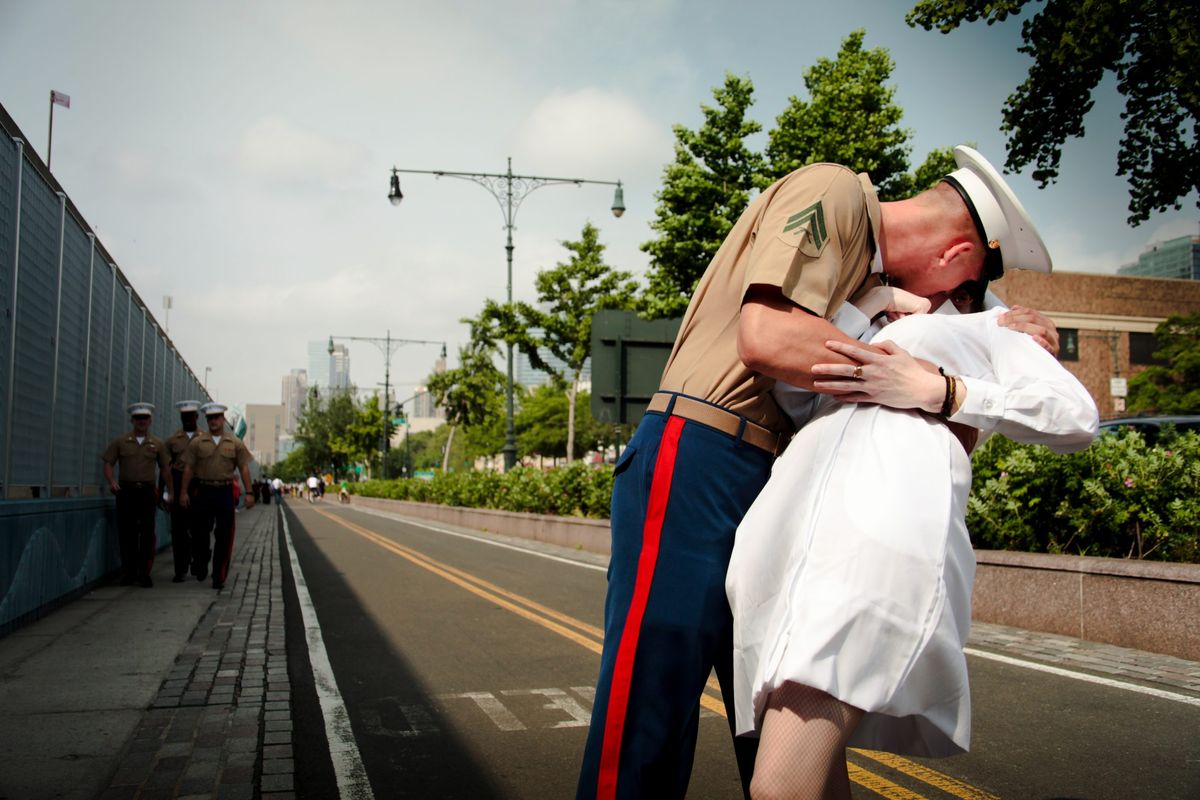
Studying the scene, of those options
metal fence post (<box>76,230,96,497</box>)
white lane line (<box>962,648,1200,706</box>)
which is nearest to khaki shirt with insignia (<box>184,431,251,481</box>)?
metal fence post (<box>76,230,96,497</box>)

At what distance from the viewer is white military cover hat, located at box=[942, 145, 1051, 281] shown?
2043 millimetres

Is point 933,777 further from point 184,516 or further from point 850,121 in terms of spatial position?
point 850,121

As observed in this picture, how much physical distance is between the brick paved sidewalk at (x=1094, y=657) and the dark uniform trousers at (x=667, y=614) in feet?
16.4

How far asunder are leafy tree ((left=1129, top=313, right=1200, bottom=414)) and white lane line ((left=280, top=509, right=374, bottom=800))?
41.8 metres

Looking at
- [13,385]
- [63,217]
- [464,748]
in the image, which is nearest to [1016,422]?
[464,748]

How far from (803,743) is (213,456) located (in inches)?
422

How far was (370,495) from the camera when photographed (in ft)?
205

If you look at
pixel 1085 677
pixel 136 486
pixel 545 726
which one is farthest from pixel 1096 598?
pixel 136 486

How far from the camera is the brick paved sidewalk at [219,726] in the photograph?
4.15 meters

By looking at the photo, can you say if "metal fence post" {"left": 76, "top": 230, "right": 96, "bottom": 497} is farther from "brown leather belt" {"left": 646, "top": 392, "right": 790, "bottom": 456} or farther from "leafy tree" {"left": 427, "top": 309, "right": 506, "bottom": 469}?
"leafy tree" {"left": 427, "top": 309, "right": 506, "bottom": 469}

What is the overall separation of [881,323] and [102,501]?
36.1 ft

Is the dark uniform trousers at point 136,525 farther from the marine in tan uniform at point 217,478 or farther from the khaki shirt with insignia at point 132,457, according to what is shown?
the marine in tan uniform at point 217,478

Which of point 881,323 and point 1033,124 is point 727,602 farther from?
point 1033,124

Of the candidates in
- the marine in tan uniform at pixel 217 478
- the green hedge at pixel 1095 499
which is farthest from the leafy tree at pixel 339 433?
the green hedge at pixel 1095 499
